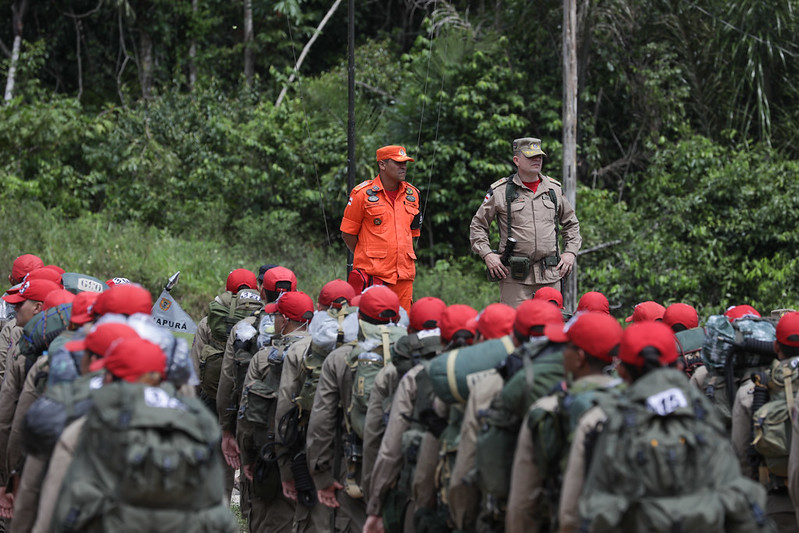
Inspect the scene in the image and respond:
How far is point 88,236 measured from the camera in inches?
688

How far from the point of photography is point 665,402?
3975mm

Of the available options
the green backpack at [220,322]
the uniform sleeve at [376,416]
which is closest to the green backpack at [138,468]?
the uniform sleeve at [376,416]

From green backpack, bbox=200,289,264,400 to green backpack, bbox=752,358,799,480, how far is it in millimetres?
4435

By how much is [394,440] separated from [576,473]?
165cm

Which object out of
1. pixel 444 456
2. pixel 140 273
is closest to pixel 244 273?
pixel 444 456

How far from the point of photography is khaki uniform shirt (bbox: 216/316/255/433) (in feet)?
26.7

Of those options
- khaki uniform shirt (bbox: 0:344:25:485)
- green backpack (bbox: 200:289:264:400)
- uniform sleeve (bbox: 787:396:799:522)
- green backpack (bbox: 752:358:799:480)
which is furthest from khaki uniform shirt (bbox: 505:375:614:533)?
green backpack (bbox: 200:289:264:400)

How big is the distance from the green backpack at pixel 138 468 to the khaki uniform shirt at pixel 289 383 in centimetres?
267

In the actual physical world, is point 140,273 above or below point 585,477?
below

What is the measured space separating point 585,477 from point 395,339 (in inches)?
91.2

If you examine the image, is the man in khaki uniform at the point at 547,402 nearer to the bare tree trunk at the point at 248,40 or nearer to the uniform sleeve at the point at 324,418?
the uniform sleeve at the point at 324,418

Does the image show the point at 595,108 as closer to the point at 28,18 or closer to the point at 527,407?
the point at 28,18

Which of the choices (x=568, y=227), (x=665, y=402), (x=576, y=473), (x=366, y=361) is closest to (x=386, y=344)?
(x=366, y=361)

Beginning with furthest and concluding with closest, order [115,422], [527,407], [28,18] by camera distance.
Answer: [28,18], [527,407], [115,422]
